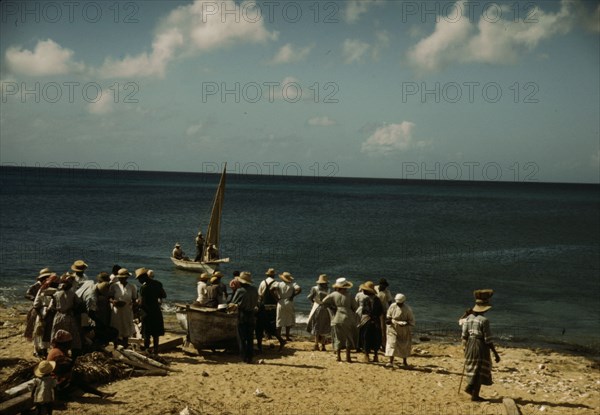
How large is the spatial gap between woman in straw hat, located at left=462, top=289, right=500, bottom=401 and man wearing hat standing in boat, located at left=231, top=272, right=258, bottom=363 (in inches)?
171

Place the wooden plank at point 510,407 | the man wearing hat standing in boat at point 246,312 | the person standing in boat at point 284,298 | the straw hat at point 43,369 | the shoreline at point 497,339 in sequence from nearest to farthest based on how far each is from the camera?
the straw hat at point 43,369, the wooden plank at point 510,407, the man wearing hat standing in boat at point 246,312, the person standing in boat at point 284,298, the shoreline at point 497,339

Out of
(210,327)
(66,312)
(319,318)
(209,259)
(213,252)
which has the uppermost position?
(66,312)

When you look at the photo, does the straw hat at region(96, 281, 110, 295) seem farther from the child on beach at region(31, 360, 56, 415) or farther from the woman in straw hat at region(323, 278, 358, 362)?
the woman in straw hat at region(323, 278, 358, 362)

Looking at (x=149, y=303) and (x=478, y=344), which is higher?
(x=149, y=303)

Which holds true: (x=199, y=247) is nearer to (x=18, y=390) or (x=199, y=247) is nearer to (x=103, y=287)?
(x=103, y=287)

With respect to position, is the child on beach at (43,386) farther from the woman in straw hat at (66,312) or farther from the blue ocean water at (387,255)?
the blue ocean water at (387,255)

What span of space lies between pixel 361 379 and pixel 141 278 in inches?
195

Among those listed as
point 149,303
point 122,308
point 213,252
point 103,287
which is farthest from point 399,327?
point 213,252

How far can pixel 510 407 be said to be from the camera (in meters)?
9.70

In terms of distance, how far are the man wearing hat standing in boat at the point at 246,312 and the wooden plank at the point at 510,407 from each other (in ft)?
16.8

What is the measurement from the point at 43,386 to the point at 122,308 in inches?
163

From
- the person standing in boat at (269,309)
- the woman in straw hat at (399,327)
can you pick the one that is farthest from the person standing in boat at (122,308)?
the woman in straw hat at (399,327)

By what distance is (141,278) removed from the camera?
11.8 m

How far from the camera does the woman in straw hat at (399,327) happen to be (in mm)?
12023
